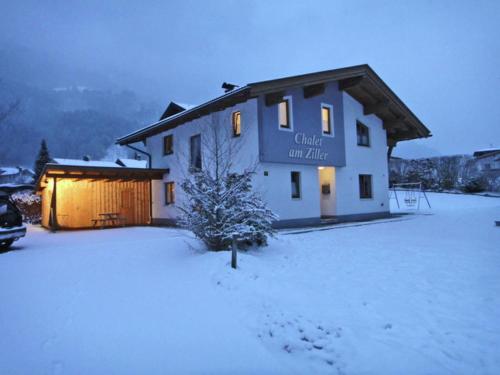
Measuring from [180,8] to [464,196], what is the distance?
166920mm

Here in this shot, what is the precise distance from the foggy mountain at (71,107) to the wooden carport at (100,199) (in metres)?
34.9

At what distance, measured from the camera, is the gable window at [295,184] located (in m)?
13.1

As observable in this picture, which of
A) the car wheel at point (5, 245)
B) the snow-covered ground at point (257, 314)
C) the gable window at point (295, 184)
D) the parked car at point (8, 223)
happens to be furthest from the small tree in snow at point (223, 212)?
the car wheel at point (5, 245)

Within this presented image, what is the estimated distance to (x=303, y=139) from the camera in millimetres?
13031

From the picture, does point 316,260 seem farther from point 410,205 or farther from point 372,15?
point 372,15

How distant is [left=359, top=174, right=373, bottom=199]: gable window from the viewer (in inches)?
636

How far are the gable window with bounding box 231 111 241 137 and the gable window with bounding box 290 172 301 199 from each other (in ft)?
8.88

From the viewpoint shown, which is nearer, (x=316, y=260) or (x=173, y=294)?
(x=173, y=294)

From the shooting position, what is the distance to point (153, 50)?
602 feet

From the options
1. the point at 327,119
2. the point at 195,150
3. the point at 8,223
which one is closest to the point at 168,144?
the point at 195,150

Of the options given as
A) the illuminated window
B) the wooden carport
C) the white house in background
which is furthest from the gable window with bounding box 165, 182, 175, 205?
the illuminated window

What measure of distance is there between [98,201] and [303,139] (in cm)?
1137

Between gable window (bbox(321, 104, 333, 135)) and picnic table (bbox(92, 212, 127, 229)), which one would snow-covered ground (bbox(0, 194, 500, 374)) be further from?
picnic table (bbox(92, 212, 127, 229))

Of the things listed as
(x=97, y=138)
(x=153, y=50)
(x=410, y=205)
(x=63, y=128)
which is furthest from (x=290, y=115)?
(x=153, y=50)
